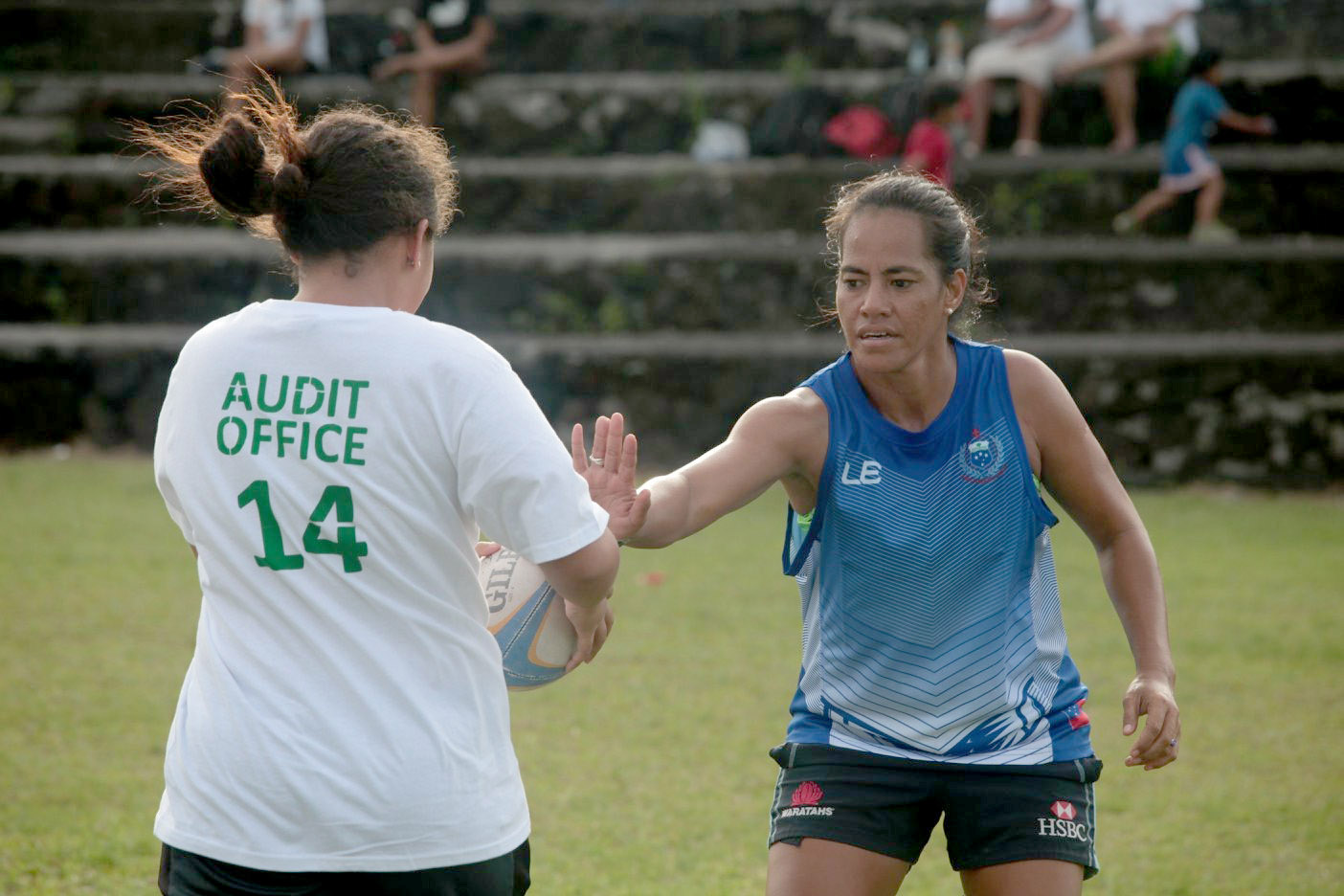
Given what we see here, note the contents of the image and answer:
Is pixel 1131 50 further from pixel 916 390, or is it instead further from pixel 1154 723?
pixel 1154 723

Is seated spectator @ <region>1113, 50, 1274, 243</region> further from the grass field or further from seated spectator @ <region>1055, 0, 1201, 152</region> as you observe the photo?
the grass field

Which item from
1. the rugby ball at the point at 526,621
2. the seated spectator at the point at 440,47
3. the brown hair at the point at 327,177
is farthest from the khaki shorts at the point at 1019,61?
the brown hair at the point at 327,177

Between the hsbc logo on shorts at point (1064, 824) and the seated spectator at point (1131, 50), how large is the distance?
10.9m

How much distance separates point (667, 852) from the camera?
16.9 ft

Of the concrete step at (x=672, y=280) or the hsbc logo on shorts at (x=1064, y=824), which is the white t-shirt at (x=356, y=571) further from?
the concrete step at (x=672, y=280)

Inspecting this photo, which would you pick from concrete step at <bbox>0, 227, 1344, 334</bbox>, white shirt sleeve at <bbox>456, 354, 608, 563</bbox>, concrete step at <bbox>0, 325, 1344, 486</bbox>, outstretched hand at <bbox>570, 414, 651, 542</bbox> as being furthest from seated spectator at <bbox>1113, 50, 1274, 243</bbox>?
white shirt sleeve at <bbox>456, 354, 608, 563</bbox>

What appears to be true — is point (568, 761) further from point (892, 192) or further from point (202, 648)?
point (202, 648)

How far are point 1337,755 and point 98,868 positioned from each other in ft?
14.6

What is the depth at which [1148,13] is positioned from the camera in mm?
13617

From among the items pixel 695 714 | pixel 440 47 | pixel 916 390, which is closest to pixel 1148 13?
pixel 440 47

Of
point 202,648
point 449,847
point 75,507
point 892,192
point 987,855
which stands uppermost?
point 892,192

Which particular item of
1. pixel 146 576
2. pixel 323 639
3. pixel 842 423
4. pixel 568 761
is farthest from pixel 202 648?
pixel 146 576

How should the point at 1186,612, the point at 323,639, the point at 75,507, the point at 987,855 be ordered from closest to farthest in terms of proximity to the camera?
the point at 323,639 < the point at 987,855 < the point at 1186,612 < the point at 75,507

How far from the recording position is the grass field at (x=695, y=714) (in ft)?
16.7
